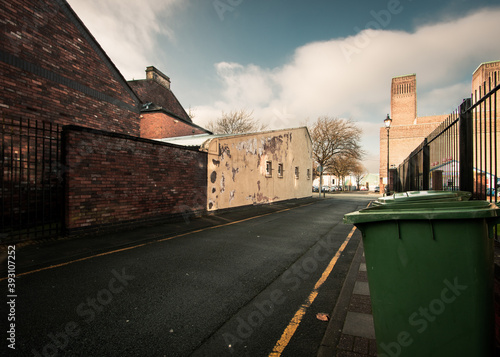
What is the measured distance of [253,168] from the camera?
46.6ft

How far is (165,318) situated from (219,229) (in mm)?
5090

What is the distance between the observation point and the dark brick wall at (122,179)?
20.9 ft

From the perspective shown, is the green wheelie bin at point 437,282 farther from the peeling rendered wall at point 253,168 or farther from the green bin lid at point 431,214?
the peeling rendered wall at point 253,168

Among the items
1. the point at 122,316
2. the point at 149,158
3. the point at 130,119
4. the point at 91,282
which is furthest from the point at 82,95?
the point at 122,316

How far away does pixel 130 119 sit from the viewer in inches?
456

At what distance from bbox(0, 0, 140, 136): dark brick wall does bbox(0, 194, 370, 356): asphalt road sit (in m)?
5.06

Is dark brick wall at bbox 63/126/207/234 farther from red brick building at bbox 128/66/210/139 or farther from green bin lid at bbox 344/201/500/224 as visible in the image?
red brick building at bbox 128/66/210/139

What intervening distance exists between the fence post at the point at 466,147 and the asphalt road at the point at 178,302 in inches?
94.5

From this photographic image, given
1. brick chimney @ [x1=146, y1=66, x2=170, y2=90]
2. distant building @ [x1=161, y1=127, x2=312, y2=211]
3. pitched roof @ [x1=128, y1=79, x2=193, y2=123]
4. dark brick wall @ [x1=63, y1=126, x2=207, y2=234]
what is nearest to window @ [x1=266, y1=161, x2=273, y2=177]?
distant building @ [x1=161, y1=127, x2=312, y2=211]

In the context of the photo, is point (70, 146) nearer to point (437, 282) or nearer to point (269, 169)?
point (437, 282)

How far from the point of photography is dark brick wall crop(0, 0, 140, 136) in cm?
707

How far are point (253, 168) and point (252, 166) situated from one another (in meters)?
0.16

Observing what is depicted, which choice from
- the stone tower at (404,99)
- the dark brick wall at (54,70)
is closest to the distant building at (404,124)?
the stone tower at (404,99)

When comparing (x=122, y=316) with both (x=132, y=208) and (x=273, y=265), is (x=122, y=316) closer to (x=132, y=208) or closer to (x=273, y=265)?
(x=273, y=265)
